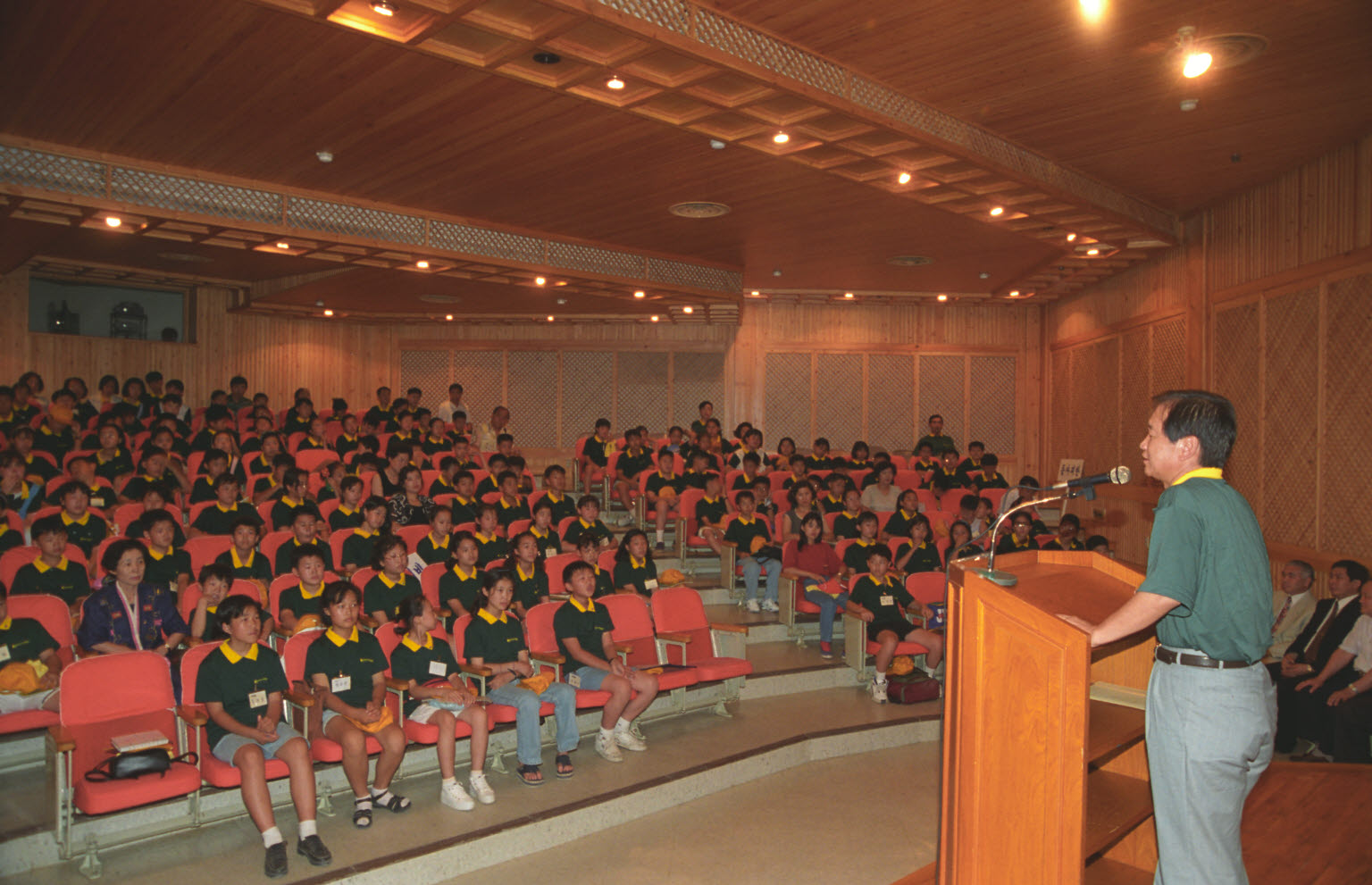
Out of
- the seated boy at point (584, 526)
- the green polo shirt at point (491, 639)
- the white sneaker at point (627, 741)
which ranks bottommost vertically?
the white sneaker at point (627, 741)

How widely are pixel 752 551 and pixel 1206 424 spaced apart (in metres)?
5.38

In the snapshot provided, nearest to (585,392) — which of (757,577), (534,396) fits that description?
(534,396)

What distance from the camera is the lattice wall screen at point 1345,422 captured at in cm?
618

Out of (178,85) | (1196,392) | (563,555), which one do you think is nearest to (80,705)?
(563,555)

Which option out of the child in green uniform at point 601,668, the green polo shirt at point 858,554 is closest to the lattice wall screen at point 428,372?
the green polo shirt at point 858,554

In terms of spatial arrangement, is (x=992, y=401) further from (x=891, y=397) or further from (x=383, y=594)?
(x=383, y=594)

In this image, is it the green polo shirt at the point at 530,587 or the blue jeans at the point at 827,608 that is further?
the blue jeans at the point at 827,608

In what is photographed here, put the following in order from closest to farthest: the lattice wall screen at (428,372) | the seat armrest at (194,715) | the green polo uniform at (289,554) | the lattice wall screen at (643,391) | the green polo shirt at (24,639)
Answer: the seat armrest at (194,715), the green polo shirt at (24,639), the green polo uniform at (289,554), the lattice wall screen at (643,391), the lattice wall screen at (428,372)

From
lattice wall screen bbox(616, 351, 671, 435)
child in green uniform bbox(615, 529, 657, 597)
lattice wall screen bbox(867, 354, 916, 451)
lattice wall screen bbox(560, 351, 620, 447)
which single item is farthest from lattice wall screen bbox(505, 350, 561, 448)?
child in green uniform bbox(615, 529, 657, 597)

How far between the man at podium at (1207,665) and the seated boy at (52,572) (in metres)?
5.09

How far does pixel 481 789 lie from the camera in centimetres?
431

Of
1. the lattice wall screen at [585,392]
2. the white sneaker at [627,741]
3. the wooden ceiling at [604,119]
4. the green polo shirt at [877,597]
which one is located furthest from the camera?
the lattice wall screen at [585,392]

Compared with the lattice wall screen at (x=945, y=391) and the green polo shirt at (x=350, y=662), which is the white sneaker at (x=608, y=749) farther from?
the lattice wall screen at (x=945, y=391)

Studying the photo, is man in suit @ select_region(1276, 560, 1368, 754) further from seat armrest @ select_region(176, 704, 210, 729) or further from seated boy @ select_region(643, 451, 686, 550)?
seat armrest @ select_region(176, 704, 210, 729)
